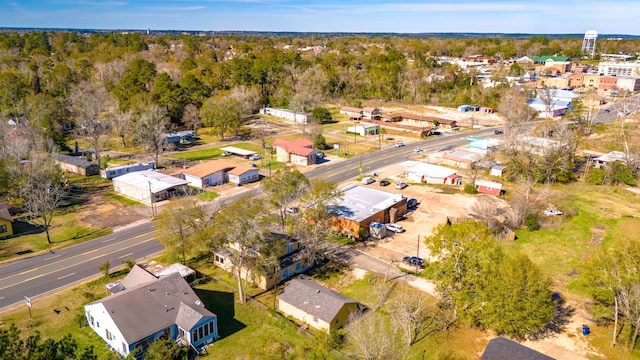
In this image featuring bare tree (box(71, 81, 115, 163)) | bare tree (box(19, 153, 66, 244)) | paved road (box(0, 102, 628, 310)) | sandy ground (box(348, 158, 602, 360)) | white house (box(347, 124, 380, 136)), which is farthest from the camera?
white house (box(347, 124, 380, 136))

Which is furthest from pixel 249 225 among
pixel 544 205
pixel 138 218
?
pixel 544 205

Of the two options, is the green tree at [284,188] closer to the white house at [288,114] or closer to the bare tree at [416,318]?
the bare tree at [416,318]

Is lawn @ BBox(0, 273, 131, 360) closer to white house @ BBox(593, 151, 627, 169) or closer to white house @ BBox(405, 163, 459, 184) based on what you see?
white house @ BBox(405, 163, 459, 184)

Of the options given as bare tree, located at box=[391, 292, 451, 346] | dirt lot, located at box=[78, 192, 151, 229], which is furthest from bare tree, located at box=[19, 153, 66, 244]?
bare tree, located at box=[391, 292, 451, 346]

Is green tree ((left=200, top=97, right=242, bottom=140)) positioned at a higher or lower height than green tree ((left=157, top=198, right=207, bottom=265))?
higher

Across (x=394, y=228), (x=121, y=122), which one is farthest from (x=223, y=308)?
(x=121, y=122)

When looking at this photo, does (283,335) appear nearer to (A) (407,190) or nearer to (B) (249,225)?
(B) (249,225)
